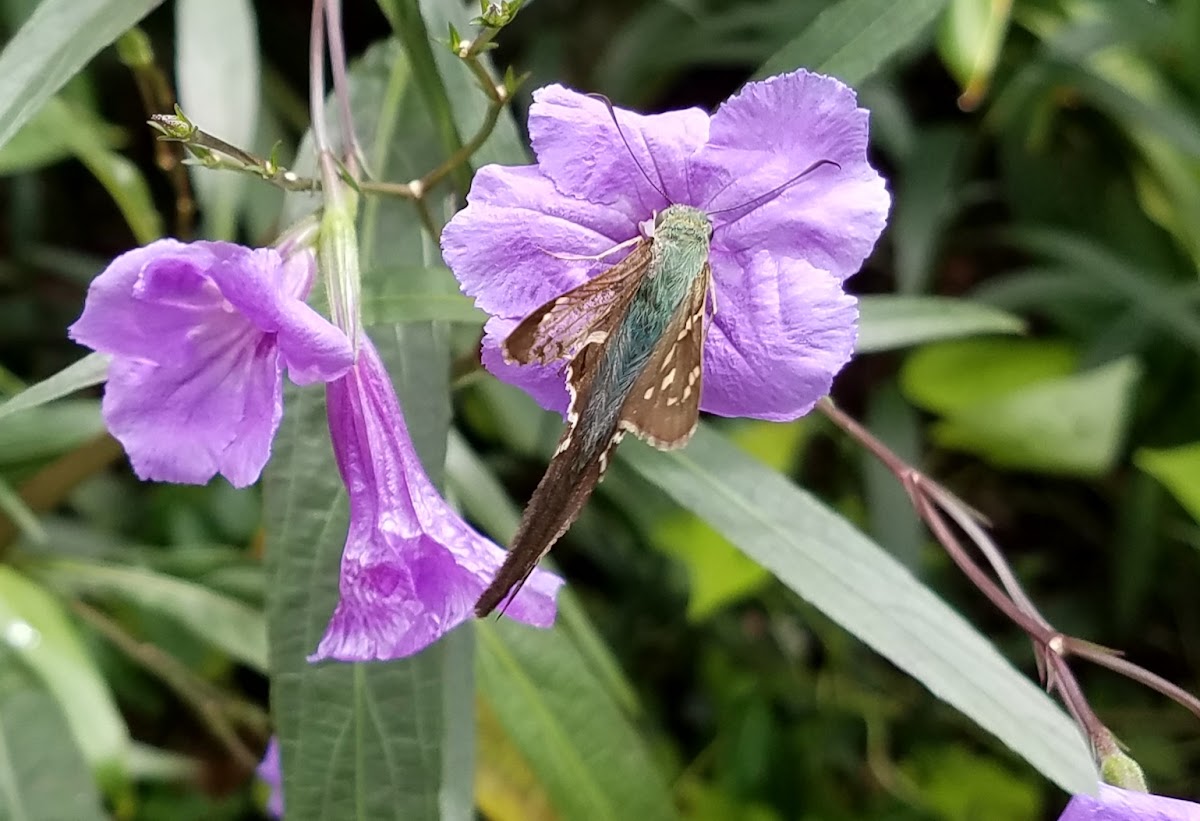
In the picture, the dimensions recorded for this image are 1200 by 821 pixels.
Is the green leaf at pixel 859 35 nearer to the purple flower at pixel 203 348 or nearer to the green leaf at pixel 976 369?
the purple flower at pixel 203 348

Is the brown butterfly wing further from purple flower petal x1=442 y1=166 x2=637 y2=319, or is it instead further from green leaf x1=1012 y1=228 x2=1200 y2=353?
green leaf x1=1012 y1=228 x2=1200 y2=353

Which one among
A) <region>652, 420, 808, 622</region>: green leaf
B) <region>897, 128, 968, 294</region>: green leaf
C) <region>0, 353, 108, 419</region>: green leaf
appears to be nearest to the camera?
<region>0, 353, 108, 419</region>: green leaf

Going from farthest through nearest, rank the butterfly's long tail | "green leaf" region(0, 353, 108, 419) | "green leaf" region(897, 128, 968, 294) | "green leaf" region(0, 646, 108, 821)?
1. "green leaf" region(897, 128, 968, 294)
2. "green leaf" region(0, 646, 108, 821)
3. "green leaf" region(0, 353, 108, 419)
4. the butterfly's long tail

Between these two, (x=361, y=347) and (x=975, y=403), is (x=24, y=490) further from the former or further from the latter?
(x=975, y=403)

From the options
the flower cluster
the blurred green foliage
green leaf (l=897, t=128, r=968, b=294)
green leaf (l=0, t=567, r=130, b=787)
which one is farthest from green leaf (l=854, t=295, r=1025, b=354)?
green leaf (l=0, t=567, r=130, b=787)

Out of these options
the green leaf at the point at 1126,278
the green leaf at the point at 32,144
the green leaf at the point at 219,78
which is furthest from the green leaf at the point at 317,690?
the green leaf at the point at 1126,278

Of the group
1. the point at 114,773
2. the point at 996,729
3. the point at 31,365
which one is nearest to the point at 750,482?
the point at 996,729
